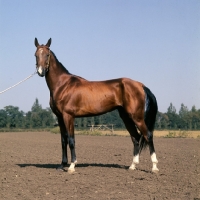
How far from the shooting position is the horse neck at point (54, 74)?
888 centimetres

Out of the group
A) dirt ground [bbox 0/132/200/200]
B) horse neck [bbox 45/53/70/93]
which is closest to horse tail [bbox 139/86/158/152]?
dirt ground [bbox 0/132/200/200]

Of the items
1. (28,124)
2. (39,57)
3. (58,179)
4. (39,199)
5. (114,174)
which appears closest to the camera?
(39,199)

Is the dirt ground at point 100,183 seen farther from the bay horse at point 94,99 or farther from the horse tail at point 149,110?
the horse tail at point 149,110

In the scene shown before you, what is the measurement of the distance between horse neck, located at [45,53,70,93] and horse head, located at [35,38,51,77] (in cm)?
16

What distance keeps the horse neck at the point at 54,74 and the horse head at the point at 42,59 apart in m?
0.16

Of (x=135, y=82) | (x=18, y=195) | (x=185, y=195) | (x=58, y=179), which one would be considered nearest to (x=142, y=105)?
(x=135, y=82)

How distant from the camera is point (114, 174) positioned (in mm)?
8039

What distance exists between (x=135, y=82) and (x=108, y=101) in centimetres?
80

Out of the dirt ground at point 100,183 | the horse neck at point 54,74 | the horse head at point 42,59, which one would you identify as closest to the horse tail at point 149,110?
the dirt ground at point 100,183

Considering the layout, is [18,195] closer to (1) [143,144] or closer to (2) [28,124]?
(1) [143,144]

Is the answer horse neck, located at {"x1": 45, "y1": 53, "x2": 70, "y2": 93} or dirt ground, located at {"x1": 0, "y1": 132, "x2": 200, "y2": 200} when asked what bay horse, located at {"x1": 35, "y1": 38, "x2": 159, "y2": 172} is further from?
dirt ground, located at {"x1": 0, "y1": 132, "x2": 200, "y2": 200}

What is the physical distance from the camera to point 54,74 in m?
8.95

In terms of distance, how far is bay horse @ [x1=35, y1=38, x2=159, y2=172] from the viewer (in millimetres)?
8578

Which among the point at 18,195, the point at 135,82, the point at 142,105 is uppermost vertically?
the point at 135,82
